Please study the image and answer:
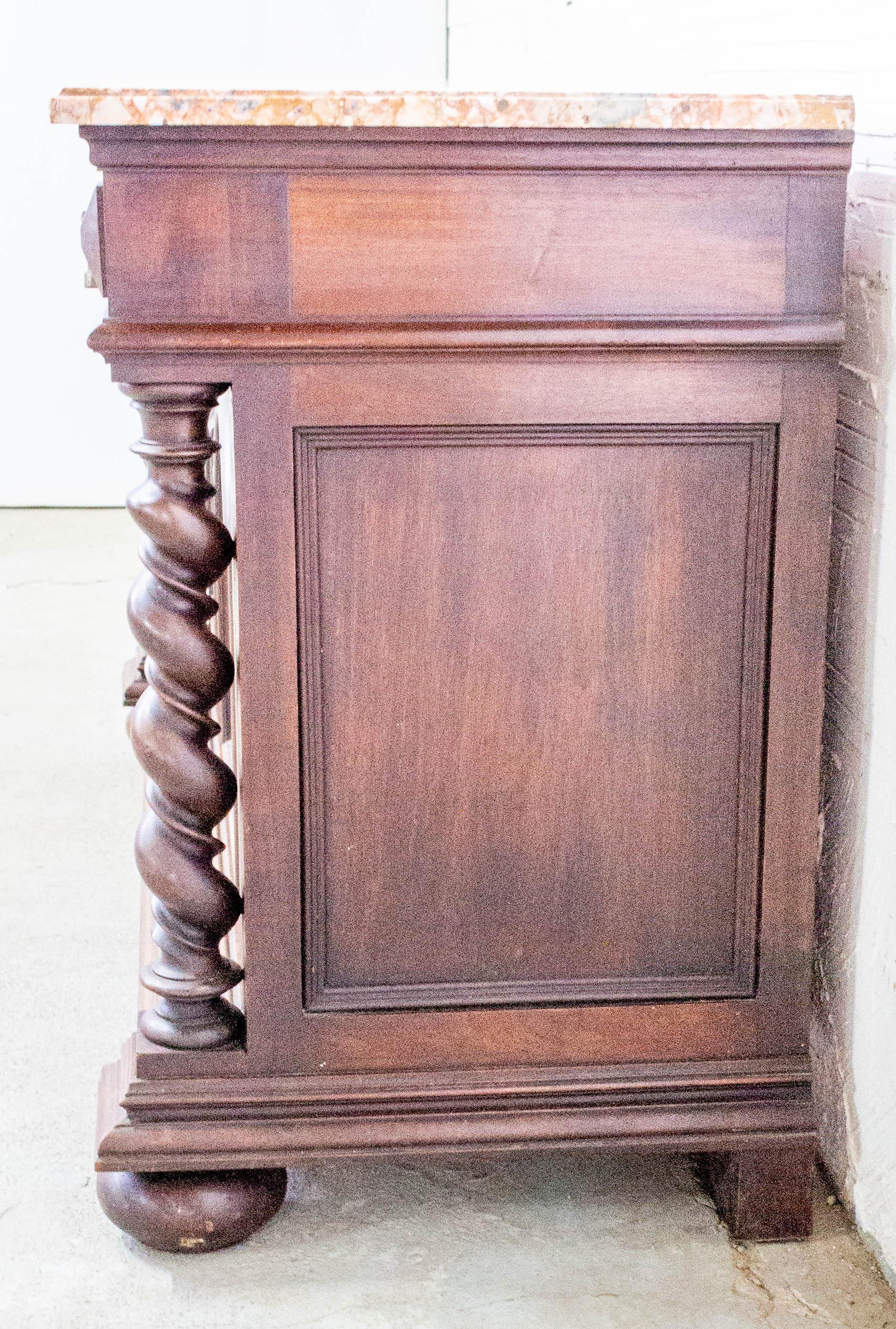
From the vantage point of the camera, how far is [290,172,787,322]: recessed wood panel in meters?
1.32

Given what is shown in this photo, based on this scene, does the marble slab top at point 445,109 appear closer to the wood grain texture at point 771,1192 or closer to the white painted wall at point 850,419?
the white painted wall at point 850,419

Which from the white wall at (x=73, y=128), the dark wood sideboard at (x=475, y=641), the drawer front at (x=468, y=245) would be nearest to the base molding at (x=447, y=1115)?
the dark wood sideboard at (x=475, y=641)

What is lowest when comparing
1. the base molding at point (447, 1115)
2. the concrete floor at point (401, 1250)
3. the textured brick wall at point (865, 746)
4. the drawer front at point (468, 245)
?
the concrete floor at point (401, 1250)

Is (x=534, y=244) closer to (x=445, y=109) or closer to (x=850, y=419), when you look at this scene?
(x=445, y=109)

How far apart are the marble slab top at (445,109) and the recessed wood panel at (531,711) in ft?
0.90

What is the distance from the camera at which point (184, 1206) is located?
1517 millimetres

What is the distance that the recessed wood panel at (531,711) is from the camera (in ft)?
4.63

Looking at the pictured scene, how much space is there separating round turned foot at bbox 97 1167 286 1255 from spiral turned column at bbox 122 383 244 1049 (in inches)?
5.8

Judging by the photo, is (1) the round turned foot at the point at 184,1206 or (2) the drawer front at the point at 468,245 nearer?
(2) the drawer front at the point at 468,245

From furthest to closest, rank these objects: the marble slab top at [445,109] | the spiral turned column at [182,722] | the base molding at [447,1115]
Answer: the base molding at [447,1115] < the spiral turned column at [182,722] < the marble slab top at [445,109]

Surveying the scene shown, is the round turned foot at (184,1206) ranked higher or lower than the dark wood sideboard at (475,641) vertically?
lower

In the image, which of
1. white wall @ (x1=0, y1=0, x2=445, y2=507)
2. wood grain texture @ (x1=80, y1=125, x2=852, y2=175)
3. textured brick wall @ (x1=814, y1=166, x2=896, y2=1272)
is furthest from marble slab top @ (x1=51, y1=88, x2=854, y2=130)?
white wall @ (x1=0, y1=0, x2=445, y2=507)

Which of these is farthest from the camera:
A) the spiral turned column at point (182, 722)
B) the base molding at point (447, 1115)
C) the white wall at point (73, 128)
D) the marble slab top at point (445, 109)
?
the white wall at point (73, 128)

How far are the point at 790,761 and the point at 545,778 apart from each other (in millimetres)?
248
